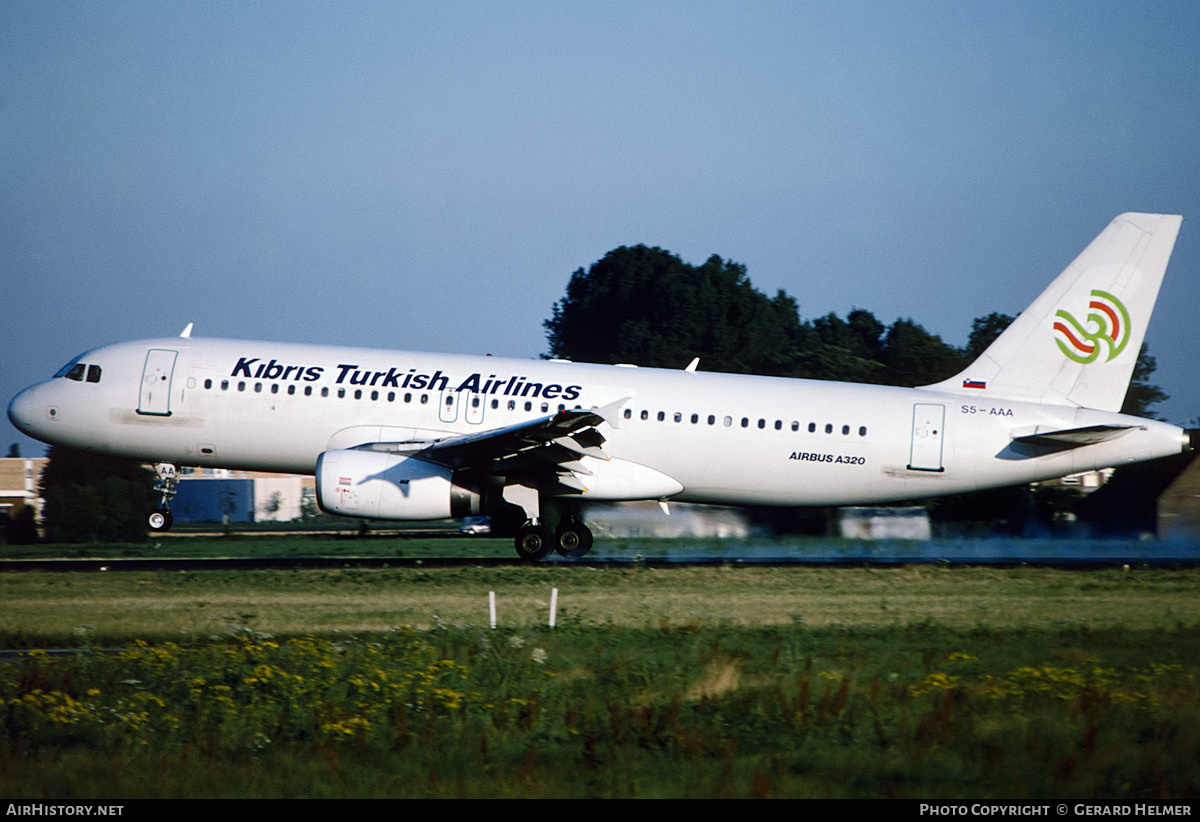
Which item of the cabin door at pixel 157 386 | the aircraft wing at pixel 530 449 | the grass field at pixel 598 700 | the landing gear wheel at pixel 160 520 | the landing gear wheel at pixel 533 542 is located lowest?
the grass field at pixel 598 700

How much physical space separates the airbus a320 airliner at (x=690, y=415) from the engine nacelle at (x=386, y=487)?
776mm

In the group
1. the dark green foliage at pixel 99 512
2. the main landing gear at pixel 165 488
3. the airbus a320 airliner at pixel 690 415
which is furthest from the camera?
the dark green foliage at pixel 99 512

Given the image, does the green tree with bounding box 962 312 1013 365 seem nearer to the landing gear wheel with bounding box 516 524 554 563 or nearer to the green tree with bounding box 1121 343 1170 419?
the green tree with bounding box 1121 343 1170 419

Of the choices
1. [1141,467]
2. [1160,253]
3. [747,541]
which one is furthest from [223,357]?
[1141,467]

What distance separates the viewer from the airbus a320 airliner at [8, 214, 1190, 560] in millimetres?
21781

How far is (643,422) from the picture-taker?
21.9 metres

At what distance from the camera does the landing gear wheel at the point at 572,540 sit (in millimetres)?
22359

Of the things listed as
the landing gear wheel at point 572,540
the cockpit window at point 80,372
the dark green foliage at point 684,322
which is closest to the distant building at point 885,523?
the landing gear wheel at point 572,540

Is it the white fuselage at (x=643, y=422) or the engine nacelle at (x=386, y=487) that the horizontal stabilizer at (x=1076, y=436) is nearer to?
the white fuselage at (x=643, y=422)

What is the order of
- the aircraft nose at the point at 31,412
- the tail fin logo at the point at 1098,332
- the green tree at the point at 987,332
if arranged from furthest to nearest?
the green tree at the point at 987,332
the aircraft nose at the point at 31,412
the tail fin logo at the point at 1098,332

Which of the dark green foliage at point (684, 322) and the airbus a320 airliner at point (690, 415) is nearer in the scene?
the airbus a320 airliner at point (690, 415)

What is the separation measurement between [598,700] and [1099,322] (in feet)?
53.6

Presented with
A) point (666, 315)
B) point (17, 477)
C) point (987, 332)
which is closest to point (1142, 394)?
point (987, 332)

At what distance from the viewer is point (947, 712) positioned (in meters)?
8.77
